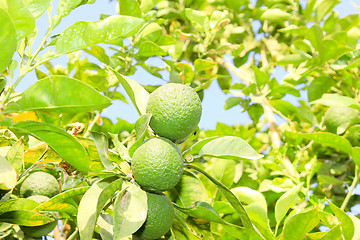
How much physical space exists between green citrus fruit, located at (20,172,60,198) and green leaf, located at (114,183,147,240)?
326mm

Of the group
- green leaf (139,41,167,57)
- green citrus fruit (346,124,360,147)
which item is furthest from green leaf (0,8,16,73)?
green citrus fruit (346,124,360,147)

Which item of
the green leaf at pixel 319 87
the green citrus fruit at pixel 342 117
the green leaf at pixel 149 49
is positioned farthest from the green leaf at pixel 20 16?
the green leaf at pixel 319 87

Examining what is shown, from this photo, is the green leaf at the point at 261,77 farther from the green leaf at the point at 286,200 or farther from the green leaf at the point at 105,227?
Result: the green leaf at the point at 105,227

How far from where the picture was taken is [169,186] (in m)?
0.86

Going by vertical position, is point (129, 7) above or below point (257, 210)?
above

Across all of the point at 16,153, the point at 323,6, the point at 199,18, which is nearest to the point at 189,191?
the point at 16,153

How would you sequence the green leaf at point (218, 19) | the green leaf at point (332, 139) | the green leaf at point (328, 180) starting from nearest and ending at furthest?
1. the green leaf at point (332, 139)
2. the green leaf at point (328, 180)
3. the green leaf at point (218, 19)

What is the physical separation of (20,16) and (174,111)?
14.8 inches

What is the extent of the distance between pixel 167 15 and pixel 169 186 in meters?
1.70

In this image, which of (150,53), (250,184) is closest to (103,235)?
(150,53)

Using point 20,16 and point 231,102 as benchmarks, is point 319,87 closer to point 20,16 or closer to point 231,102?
point 231,102

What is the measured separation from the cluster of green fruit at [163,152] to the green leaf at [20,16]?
1.00 ft

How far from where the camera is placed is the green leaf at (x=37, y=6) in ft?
2.94

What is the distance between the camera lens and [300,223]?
3.33 feet
